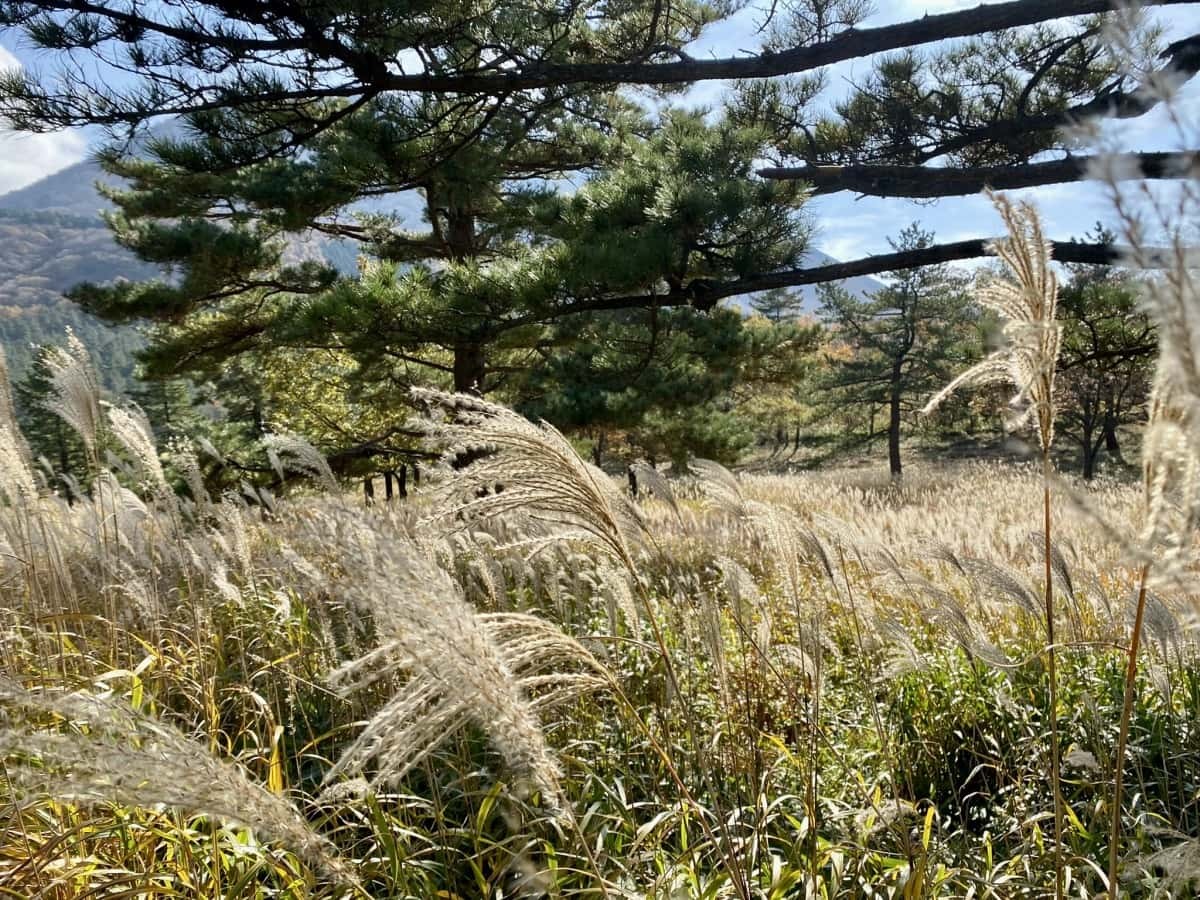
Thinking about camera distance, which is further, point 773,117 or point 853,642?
point 773,117

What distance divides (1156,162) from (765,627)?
5.38 meters

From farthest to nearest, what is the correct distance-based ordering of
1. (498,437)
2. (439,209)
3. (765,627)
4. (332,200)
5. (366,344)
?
1. (439,209)
2. (332,200)
3. (366,344)
4. (765,627)
5. (498,437)

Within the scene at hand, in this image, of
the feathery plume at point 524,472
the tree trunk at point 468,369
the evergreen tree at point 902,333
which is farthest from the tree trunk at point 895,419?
the feathery plume at point 524,472

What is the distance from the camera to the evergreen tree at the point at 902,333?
2361 cm

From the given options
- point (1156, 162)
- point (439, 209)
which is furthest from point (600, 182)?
point (1156, 162)

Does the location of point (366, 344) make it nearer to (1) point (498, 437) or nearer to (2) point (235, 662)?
(2) point (235, 662)

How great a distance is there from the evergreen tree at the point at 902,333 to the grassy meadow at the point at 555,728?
68.0 feet

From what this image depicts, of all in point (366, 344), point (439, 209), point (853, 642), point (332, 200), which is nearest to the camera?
point (853, 642)

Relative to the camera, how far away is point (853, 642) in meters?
4.14

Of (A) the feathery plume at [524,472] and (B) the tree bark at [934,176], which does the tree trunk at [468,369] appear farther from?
(A) the feathery plume at [524,472]

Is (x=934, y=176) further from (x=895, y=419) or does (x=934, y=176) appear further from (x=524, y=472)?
(x=895, y=419)

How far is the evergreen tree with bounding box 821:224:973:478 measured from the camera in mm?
23609

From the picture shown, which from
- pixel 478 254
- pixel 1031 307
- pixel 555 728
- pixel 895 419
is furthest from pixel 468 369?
pixel 895 419

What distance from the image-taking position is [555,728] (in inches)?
124
